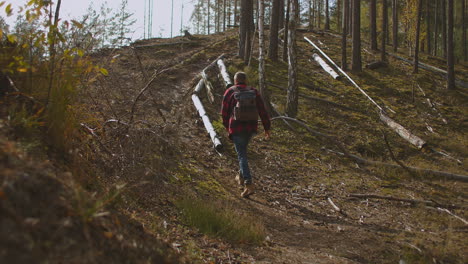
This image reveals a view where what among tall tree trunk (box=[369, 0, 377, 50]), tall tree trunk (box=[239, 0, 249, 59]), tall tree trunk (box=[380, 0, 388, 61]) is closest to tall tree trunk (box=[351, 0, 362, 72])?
tall tree trunk (box=[380, 0, 388, 61])

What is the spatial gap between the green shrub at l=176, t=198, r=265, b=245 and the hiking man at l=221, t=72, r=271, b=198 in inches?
59.9

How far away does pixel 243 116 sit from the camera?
18.7 feet

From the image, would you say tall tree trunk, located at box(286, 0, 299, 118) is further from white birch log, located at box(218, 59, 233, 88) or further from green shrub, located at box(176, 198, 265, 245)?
green shrub, located at box(176, 198, 265, 245)

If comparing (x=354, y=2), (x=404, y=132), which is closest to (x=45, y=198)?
(x=404, y=132)

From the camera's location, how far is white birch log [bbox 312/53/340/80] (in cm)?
1606

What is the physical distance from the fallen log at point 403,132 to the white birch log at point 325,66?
4212 mm

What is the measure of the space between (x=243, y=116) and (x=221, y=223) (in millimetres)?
2157

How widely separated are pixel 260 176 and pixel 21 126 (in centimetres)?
488

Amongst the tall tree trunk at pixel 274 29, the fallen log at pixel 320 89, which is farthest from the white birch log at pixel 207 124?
the tall tree trunk at pixel 274 29

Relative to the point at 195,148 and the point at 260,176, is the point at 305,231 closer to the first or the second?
the point at 260,176

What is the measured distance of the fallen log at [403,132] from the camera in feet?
31.9

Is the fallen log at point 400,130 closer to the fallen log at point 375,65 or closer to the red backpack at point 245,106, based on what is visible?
the fallen log at point 375,65

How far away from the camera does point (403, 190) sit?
6922 millimetres

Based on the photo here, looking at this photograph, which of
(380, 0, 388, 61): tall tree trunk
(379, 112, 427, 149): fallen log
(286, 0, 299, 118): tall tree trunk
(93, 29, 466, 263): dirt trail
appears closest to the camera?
(93, 29, 466, 263): dirt trail
